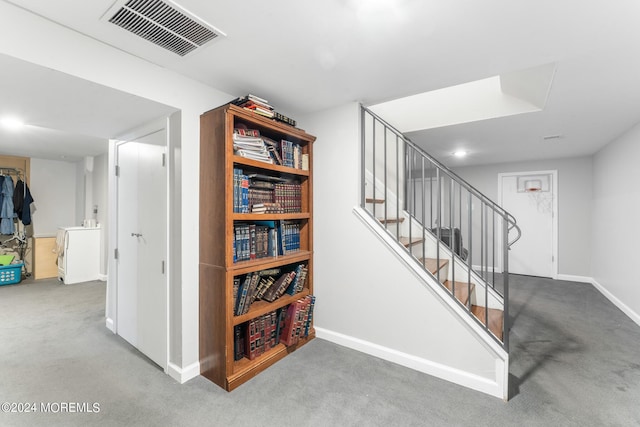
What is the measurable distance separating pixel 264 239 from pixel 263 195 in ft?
1.22

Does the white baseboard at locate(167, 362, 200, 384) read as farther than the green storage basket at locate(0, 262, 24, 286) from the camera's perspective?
No

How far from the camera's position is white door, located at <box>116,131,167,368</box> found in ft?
7.09

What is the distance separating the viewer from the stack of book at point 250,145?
2.03 meters

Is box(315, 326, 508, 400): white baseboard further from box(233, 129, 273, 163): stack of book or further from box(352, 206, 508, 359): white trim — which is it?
box(233, 129, 273, 163): stack of book

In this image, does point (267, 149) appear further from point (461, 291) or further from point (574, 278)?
point (574, 278)

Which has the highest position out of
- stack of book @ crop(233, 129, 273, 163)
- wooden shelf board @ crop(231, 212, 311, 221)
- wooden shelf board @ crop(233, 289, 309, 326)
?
stack of book @ crop(233, 129, 273, 163)

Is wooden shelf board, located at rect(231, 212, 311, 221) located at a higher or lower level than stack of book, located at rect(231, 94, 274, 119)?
lower

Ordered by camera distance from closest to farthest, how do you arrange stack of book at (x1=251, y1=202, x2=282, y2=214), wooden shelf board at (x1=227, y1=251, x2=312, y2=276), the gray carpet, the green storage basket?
1. the gray carpet
2. wooden shelf board at (x1=227, y1=251, x2=312, y2=276)
3. stack of book at (x1=251, y1=202, x2=282, y2=214)
4. the green storage basket

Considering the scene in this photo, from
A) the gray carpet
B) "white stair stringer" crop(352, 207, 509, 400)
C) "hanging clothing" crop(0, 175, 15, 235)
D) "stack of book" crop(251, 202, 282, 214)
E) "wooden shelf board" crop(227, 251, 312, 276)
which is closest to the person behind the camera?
the gray carpet

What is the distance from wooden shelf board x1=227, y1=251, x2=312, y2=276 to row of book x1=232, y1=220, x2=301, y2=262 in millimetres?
55

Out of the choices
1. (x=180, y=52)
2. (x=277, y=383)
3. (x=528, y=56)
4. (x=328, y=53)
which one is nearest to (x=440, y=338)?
(x=277, y=383)

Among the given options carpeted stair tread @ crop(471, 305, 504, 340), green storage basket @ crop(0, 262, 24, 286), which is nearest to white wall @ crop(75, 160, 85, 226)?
green storage basket @ crop(0, 262, 24, 286)

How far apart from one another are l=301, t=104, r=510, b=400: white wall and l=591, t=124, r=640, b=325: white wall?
2732mm

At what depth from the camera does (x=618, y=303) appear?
11.6 ft
